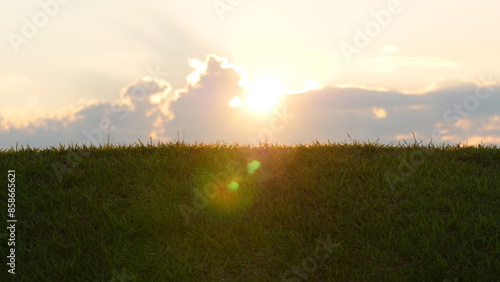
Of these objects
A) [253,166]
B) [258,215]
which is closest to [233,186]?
[253,166]

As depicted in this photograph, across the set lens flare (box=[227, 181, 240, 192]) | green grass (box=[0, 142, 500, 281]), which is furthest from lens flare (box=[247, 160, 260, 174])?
lens flare (box=[227, 181, 240, 192])

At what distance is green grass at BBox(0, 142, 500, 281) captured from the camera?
23.8 ft

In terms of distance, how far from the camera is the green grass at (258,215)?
7254mm

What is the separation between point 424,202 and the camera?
848 centimetres

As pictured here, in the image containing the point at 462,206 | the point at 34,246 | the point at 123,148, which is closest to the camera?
the point at 34,246

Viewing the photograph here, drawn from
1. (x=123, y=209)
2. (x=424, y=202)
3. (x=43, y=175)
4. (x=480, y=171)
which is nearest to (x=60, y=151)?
(x=43, y=175)

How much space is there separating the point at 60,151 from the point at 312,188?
582cm

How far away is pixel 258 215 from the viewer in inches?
323

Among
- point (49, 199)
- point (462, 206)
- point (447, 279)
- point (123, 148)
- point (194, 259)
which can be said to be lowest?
point (447, 279)

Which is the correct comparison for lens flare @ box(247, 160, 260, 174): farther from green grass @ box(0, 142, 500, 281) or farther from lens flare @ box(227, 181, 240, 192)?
lens flare @ box(227, 181, 240, 192)

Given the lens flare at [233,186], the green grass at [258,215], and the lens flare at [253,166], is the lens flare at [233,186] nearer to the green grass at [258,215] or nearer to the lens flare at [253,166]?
the green grass at [258,215]

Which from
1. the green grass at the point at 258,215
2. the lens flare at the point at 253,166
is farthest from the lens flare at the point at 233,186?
the lens flare at the point at 253,166

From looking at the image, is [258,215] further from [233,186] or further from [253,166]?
[253,166]

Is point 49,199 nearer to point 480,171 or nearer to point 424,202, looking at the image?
point 424,202
